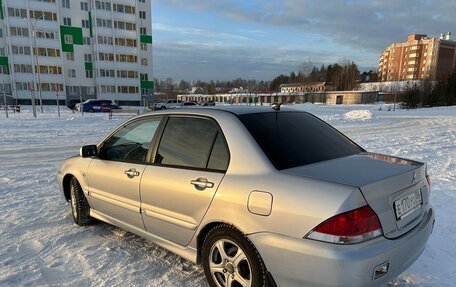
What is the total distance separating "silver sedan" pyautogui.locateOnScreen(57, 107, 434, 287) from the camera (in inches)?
86.4

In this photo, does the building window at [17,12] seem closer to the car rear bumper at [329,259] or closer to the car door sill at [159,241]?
the car door sill at [159,241]

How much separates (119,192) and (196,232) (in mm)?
1246

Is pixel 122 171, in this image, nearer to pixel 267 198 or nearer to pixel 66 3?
pixel 267 198

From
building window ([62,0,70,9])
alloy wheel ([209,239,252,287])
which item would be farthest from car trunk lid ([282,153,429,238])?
building window ([62,0,70,9])

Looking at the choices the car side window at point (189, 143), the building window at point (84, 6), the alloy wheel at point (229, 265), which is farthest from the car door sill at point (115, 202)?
the building window at point (84, 6)

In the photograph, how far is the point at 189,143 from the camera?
3182 millimetres

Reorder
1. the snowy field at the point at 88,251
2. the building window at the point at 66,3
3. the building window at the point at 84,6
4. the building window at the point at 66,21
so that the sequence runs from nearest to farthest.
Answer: the snowy field at the point at 88,251 → the building window at the point at 66,3 → the building window at the point at 66,21 → the building window at the point at 84,6

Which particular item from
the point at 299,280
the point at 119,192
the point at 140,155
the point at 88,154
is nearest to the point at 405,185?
the point at 299,280

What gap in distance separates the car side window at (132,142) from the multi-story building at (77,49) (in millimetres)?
56952

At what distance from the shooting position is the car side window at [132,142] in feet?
11.9

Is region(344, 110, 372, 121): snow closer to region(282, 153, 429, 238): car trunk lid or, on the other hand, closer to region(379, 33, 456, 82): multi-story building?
region(282, 153, 429, 238): car trunk lid

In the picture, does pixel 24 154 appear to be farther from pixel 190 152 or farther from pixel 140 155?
pixel 190 152

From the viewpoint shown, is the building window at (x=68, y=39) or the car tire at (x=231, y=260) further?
the building window at (x=68, y=39)

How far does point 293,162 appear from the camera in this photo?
2684 mm
